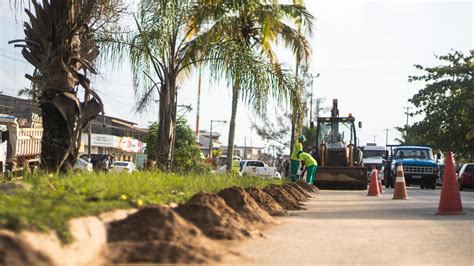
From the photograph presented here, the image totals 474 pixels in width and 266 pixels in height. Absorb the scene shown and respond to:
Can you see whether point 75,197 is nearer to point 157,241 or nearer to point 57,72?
point 157,241

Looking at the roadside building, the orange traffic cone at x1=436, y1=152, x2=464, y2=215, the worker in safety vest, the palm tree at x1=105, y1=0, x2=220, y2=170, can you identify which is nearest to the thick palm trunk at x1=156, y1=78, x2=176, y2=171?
the palm tree at x1=105, y1=0, x2=220, y2=170

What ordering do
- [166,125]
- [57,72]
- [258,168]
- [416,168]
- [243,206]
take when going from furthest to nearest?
[258,168] → [416,168] → [166,125] → [57,72] → [243,206]

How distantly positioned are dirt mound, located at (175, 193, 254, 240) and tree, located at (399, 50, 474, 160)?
40206 mm

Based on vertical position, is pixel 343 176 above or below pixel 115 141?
below

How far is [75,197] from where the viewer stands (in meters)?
7.50

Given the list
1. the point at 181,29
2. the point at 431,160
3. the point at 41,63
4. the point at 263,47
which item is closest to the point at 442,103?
the point at 431,160

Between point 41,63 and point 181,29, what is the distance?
5.32 m

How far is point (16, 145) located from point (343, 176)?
51.0 feet

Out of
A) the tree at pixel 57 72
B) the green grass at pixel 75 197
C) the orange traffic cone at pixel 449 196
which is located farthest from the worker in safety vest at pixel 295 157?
the tree at pixel 57 72

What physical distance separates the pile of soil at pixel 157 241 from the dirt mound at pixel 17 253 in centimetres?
94

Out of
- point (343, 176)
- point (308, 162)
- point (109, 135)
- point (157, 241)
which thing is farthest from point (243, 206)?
point (109, 135)

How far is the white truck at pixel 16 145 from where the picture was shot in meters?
30.7

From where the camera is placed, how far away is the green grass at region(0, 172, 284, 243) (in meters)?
5.45

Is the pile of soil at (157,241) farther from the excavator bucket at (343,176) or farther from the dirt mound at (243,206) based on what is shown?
the excavator bucket at (343,176)
